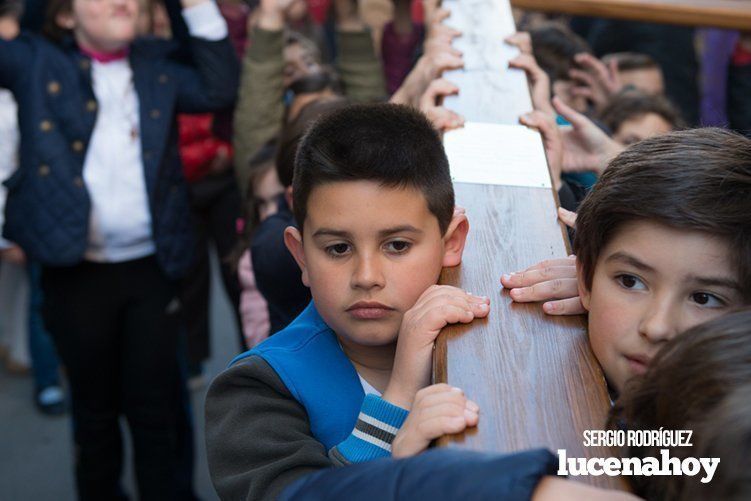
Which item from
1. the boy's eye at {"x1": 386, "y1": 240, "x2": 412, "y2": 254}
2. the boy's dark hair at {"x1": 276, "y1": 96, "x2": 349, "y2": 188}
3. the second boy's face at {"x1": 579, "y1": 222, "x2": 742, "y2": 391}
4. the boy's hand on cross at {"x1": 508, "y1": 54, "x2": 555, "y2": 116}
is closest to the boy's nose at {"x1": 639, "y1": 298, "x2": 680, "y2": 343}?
the second boy's face at {"x1": 579, "y1": 222, "x2": 742, "y2": 391}

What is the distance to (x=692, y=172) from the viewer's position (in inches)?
54.3

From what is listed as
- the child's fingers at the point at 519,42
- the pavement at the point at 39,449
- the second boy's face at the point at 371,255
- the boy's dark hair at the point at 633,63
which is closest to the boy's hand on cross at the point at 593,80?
the boy's dark hair at the point at 633,63

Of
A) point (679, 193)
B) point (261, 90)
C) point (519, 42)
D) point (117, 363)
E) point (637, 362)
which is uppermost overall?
point (679, 193)

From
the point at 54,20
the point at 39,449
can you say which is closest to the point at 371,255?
the point at 54,20

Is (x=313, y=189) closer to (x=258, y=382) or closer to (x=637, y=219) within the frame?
(x=258, y=382)

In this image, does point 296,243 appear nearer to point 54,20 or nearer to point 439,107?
point 439,107

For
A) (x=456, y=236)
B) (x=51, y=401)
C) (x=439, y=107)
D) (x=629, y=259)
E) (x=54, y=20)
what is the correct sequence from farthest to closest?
1. (x=51, y=401)
2. (x=54, y=20)
3. (x=439, y=107)
4. (x=456, y=236)
5. (x=629, y=259)

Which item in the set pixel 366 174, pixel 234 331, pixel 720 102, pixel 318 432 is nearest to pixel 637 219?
pixel 366 174

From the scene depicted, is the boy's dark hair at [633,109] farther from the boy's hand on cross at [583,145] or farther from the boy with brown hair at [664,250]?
the boy with brown hair at [664,250]

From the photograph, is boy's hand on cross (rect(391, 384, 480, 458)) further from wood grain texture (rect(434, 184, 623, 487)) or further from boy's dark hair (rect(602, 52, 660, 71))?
boy's dark hair (rect(602, 52, 660, 71))

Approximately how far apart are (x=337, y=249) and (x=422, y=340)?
32 centimetres

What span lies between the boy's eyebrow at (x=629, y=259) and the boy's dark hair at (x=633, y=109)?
2.21 metres

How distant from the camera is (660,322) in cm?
133

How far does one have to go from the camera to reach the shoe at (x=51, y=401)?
15.4ft
